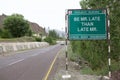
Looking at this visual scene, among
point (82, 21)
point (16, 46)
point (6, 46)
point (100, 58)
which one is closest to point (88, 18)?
point (82, 21)

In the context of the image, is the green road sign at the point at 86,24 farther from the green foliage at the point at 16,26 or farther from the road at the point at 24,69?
the green foliage at the point at 16,26

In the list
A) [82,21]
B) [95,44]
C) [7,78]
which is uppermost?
[82,21]

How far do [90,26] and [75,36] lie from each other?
1063 millimetres

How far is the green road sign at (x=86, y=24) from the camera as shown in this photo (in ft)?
58.0

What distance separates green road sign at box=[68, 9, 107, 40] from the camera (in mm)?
17688

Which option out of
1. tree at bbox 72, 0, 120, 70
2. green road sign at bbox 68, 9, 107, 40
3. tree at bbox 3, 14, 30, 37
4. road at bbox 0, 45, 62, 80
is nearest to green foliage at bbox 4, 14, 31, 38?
tree at bbox 3, 14, 30, 37

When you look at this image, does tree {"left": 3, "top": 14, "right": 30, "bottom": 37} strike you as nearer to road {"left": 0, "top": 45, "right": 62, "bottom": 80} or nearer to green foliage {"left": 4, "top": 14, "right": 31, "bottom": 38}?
green foliage {"left": 4, "top": 14, "right": 31, "bottom": 38}

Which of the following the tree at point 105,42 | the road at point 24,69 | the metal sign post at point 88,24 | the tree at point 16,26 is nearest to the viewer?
the road at point 24,69

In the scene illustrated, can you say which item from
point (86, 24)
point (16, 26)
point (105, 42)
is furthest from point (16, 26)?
point (86, 24)

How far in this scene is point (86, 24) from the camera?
1784 centimetres

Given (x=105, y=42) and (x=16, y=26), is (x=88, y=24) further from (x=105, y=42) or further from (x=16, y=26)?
(x=16, y=26)

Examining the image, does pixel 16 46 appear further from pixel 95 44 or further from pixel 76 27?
pixel 76 27

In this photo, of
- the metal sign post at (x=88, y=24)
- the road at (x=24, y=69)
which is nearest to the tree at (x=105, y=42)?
the metal sign post at (x=88, y=24)

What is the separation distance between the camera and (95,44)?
23.0m
